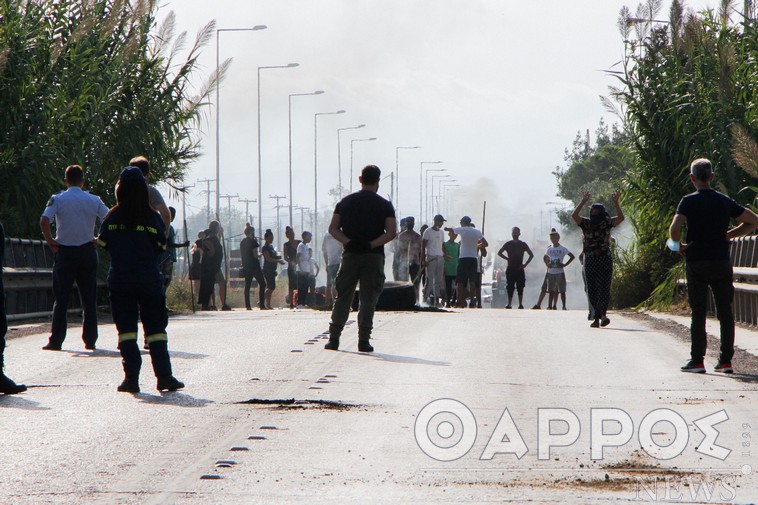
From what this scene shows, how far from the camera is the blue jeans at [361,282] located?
12086 mm

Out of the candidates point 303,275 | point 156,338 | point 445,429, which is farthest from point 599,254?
point 303,275

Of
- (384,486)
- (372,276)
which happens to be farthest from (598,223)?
(384,486)

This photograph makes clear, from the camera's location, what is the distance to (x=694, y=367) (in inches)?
400

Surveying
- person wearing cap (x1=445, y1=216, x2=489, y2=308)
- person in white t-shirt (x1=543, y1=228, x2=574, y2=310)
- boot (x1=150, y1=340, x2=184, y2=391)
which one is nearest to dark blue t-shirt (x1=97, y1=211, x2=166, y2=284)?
boot (x1=150, y1=340, x2=184, y2=391)

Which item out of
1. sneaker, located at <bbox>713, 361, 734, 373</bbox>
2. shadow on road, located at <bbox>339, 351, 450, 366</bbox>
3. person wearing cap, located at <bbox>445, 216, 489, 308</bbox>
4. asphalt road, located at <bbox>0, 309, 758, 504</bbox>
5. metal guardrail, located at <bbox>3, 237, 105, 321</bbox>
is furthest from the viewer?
person wearing cap, located at <bbox>445, 216, 489, 308</bbox>

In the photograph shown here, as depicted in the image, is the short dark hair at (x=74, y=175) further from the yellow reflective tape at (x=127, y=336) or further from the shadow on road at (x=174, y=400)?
the shadow on road at (x=174, y=400)

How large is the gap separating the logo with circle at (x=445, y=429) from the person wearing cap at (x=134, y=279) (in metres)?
2.04

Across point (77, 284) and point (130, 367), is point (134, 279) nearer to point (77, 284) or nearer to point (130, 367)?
point (130, 367)

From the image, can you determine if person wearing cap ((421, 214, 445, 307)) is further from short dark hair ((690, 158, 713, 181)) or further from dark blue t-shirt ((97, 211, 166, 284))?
dark blue t-shirt ((97, 211, 166, 284))

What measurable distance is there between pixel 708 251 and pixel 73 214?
5.97 m

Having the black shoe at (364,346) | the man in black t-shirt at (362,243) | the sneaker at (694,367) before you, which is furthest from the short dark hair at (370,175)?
the sneaker at (694,367)

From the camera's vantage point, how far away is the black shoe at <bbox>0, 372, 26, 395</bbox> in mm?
8734

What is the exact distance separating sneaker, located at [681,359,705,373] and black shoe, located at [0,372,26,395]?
5.21 m

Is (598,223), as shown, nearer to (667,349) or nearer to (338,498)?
(667,349)
